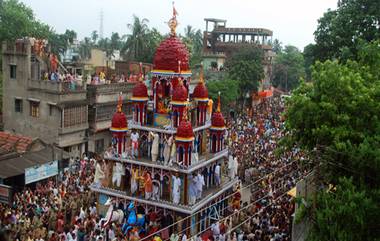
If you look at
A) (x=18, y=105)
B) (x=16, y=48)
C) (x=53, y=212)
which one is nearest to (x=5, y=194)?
(x=53, y=212)

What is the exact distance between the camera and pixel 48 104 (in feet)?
97.1

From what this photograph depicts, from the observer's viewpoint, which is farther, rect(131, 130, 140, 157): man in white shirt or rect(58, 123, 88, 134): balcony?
rect(58, 123, 88, 134): balcony

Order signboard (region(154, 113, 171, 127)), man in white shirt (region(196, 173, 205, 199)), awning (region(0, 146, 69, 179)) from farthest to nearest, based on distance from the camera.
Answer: awning (region(0, 146, 69, 179)), signboard (region(154, 113, 171, 127)), man in white shirt (region(196, 173, 205, 199))

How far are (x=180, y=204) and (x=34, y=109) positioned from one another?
669 inches

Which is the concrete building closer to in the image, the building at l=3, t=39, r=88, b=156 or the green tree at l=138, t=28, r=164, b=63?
the building at l=3, t=39, r=88, b=156

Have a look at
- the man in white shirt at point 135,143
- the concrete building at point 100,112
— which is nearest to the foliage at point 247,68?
the concrete building at point 100,112

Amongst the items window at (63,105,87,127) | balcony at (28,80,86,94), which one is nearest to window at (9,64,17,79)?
balcony at (28,80,86,94)

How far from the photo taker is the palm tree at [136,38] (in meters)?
51.7

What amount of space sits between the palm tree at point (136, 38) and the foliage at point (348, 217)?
43.3 m

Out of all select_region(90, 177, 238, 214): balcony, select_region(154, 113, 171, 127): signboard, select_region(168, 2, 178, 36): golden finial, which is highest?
select_region(168, 2, 178, 36): golden finial

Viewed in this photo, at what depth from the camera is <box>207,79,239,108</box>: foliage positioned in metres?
42.9

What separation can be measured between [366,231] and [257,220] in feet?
24.8

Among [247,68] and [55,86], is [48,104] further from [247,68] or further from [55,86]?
[247,68]

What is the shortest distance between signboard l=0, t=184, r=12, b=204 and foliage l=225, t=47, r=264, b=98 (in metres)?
32.3
